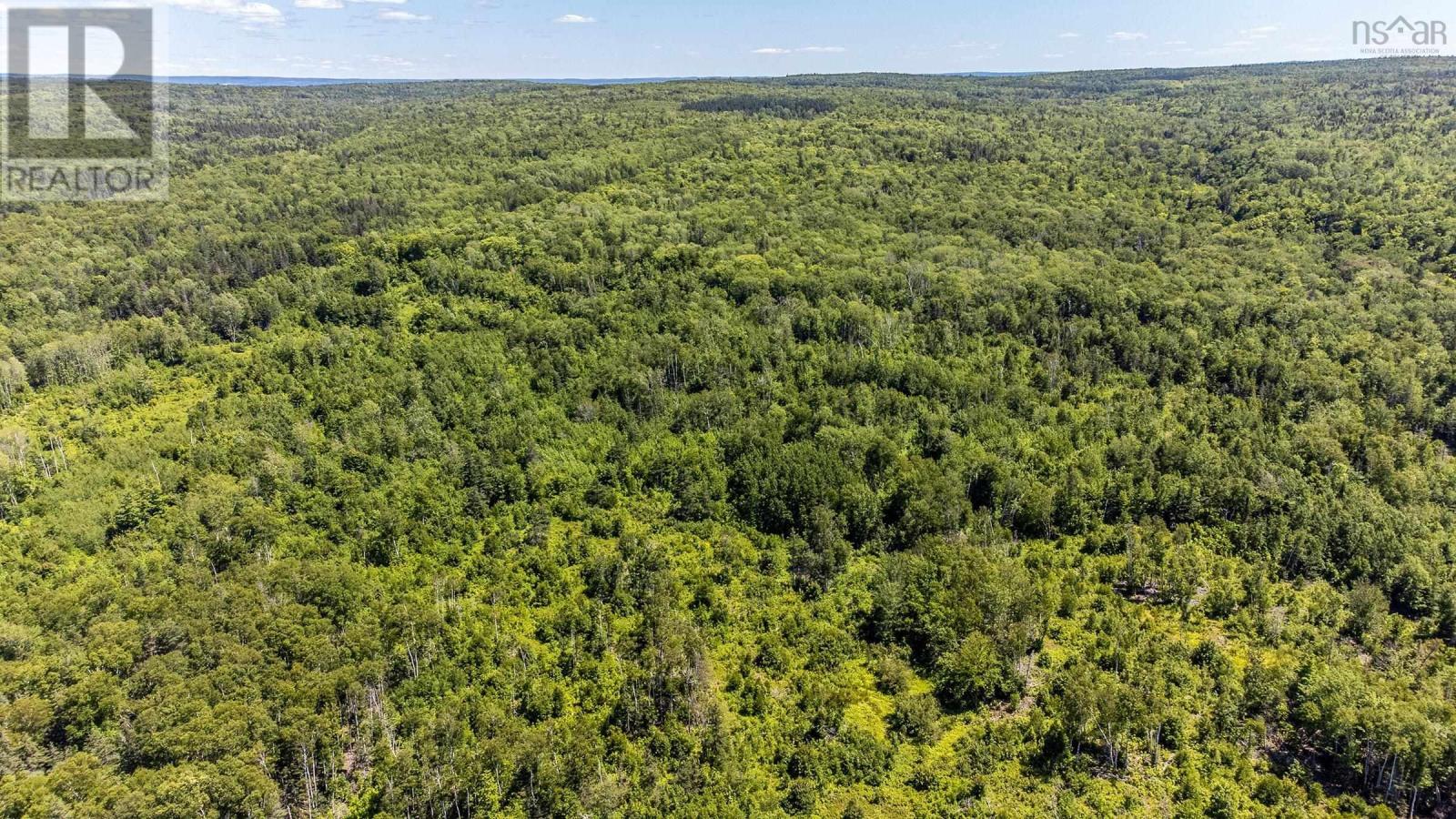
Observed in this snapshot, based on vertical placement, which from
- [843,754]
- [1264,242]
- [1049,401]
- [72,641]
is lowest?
[843,754]

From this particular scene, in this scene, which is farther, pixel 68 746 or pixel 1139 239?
pixel 1139 239

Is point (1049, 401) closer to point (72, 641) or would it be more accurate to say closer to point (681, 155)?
point (72, 641)

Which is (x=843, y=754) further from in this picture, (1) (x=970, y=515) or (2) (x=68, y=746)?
(2) (x=68, y=746)

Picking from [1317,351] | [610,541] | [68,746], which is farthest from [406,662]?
[1317,351]

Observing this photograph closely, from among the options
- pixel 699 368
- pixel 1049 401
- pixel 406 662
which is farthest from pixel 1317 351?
pixel 406 662

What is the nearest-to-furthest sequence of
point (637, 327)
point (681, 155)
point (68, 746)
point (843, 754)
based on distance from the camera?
point (68, 746), point (843, 754), point (637, 327), point (681, 155)

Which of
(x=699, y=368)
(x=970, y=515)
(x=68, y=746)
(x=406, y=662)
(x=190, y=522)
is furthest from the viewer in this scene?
(x=699, y=368)

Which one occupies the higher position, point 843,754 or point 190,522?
point 190,522
